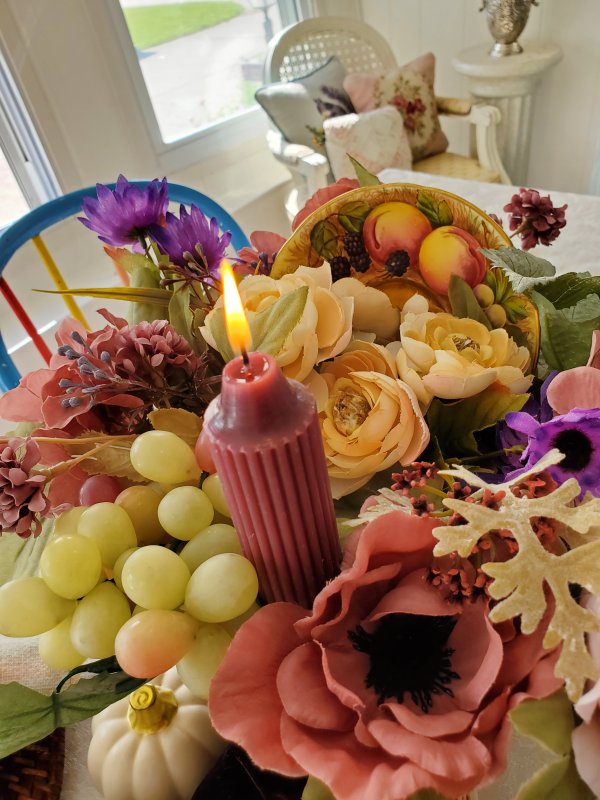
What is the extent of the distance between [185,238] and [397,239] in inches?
6.5

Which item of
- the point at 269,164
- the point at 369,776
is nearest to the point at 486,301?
the point at 369,776

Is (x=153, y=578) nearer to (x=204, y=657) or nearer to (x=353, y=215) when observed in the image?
(x=204, y=657)

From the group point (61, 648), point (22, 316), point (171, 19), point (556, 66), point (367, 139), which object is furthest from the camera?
point (556, 66)

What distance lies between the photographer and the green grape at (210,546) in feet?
1.09

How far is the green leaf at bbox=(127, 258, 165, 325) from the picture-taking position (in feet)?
1.59

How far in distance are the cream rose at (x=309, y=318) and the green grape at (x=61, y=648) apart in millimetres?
195

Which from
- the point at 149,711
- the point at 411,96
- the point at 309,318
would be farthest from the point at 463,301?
the point at 411,96

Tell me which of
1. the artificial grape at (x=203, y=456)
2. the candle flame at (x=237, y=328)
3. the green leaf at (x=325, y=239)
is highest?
the candle flame at (x=237, y=328)

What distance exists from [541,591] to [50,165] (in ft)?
6.15

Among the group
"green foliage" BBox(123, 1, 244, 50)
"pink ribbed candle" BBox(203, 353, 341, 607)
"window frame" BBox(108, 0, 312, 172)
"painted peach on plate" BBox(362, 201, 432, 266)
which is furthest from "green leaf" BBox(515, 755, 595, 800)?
"green foliage" BBox(123, 1, 244, 50)

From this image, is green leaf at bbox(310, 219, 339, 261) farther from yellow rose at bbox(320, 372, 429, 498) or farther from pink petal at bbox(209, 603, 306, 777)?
pink petal at bbox(209, 603, 306, 777)

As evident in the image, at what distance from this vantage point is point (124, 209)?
1.52 feet

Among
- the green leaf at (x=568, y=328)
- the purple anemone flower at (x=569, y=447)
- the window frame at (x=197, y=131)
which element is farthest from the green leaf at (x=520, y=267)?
the window frame at (x=197, y=131)

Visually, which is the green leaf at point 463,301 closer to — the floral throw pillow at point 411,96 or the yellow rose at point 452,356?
the yellow rose at point 452,356
